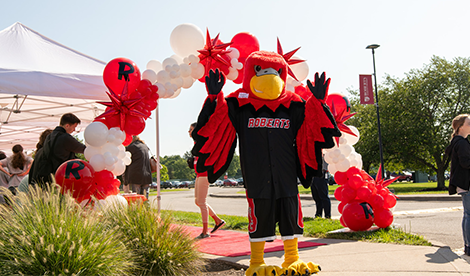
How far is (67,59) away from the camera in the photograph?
6844 mm

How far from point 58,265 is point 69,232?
0.20 meters

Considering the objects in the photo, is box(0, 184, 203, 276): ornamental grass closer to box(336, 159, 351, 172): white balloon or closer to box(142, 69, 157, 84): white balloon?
box(142, 69, 157, 84): white balloon

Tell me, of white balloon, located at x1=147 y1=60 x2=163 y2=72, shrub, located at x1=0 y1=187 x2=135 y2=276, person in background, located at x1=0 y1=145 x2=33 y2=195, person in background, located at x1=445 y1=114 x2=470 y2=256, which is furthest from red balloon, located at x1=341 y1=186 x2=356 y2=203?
person in background, located at x1=0 y1=145 x2=33 y2=195

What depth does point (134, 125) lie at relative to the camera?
4.75 meters

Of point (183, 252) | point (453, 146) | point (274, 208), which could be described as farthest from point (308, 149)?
point (453, 146)

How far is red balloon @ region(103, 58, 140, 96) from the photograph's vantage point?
4859 millimetres

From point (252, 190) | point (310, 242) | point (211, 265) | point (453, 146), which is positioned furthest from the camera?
point (310, 242)

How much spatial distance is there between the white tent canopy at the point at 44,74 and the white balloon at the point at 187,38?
1.79 m

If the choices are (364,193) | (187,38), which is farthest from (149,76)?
(364,193)

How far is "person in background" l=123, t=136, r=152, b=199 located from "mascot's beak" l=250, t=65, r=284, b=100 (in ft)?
15.2

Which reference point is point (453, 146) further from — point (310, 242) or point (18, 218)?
point (18, 218)

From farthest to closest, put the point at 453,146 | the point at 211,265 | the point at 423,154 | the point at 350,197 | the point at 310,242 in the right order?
the point at 423,154
the point at 350,197
the point at 310,242
the point at 453,146
the point at 211,265

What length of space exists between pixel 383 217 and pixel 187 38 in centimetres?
389

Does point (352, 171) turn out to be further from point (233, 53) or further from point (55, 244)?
point (55, 244)
